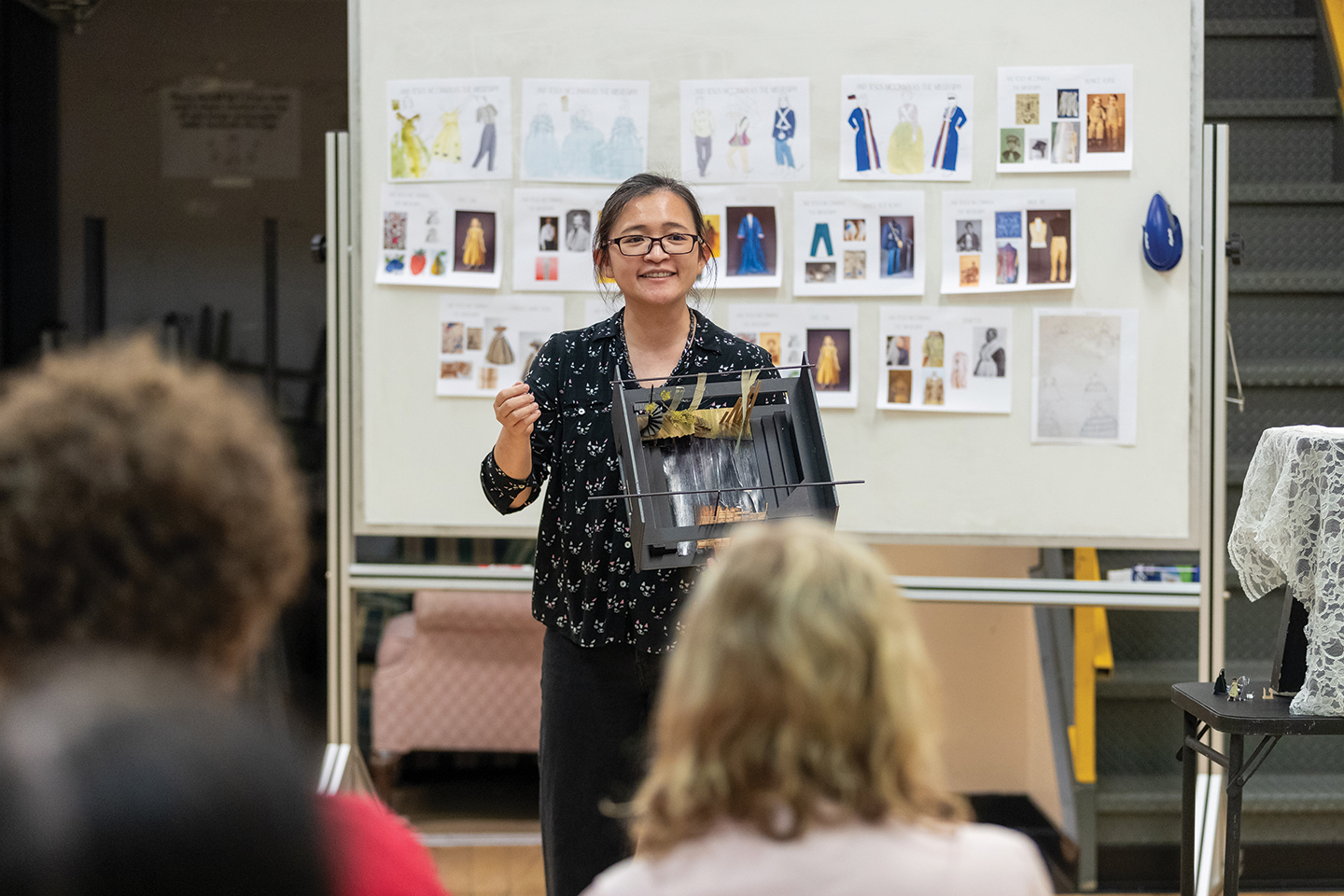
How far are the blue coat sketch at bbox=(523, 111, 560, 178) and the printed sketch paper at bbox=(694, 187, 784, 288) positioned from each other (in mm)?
314

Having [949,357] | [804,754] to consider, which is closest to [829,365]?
[949,357]

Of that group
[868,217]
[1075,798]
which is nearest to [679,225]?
[868,217]

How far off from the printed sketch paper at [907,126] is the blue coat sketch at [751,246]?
0.21 m

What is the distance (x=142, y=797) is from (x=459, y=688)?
271 centimetres

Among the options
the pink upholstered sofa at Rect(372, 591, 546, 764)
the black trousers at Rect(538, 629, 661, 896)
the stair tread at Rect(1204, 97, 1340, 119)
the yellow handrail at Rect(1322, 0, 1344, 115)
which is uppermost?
the yellow handrail at Rect(1322, 0, 1344, 115)

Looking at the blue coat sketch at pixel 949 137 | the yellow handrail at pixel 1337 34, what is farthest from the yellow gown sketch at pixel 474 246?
the yellow handrail at pixel 1337 34

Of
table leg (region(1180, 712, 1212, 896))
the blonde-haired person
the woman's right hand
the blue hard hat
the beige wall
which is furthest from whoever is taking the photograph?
the beige wall

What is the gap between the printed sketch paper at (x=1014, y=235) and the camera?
A: 2311mm

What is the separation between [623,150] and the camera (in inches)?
92.9

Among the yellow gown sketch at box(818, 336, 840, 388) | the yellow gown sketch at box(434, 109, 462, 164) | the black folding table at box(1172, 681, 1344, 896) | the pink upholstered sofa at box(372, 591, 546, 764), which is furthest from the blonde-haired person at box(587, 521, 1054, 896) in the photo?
the pink upholstered sofa at box(372, 591, 546, 764)

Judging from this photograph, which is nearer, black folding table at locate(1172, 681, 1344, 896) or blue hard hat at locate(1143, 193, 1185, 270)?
black folding table at locate(1172, 681, 1344, 896)

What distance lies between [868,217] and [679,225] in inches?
28.6

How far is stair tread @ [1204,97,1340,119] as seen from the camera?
10.4 ft

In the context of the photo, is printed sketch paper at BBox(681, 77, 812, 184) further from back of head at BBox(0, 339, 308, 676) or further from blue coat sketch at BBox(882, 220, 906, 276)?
back of head at BBox(0, 339, 308, 676)
